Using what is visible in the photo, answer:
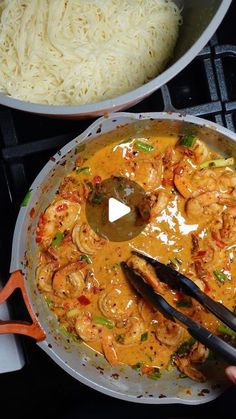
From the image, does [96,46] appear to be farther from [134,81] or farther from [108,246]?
[108,246]

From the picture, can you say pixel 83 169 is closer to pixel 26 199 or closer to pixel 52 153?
pixel 52 153

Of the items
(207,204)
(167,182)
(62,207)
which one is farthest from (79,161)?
(207,204)

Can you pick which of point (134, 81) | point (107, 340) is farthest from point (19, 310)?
point (134, 81)

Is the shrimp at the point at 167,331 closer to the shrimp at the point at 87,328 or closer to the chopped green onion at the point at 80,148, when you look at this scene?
the shrimp at the point at 87,328

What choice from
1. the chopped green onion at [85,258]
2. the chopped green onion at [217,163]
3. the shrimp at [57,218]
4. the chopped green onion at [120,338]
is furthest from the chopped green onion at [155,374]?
the chopped green onion at [217,163]

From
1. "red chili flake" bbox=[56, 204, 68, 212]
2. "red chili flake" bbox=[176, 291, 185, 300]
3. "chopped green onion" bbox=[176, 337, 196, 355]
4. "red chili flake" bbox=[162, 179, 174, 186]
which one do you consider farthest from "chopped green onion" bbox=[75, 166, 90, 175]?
"chopped green onion" bbox=[176, 337, 196, 355]

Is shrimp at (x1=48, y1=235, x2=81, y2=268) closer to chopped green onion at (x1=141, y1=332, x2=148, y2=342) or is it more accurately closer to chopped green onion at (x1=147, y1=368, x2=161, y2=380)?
chopped green onion at (x1=141, y1=332, x2=148, y2=342)
